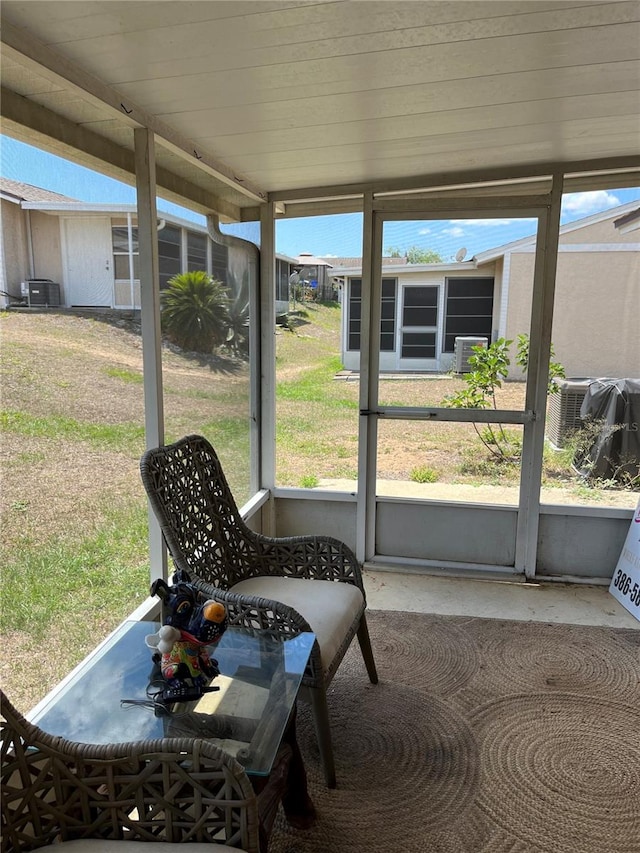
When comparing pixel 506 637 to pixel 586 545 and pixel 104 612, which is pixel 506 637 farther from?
pixel 104 612

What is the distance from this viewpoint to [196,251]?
272cm

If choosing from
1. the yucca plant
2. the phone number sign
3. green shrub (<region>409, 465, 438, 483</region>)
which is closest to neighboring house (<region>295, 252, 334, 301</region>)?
the yucca plant

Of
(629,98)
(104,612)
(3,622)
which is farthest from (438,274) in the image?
(3,622)

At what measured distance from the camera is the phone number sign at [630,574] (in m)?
3.03

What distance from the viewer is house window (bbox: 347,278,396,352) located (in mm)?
3400

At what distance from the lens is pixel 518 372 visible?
10.9ft

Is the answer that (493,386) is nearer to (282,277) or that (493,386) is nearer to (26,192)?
(282,277)

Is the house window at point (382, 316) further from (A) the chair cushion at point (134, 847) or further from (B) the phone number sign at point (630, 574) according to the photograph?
(A) the chair cushion at point (134, 847)

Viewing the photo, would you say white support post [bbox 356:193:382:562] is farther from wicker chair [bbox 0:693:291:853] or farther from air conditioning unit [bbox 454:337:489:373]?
wicker chair [bbox 0:693:291:853]

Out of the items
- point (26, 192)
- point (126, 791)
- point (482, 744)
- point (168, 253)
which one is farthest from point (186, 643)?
point (168, 253)

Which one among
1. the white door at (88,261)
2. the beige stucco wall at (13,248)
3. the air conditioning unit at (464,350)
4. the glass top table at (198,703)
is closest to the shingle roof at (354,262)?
the air conditioning unit at (464,350)

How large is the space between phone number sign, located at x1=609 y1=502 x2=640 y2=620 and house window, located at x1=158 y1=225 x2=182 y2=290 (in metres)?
2.69

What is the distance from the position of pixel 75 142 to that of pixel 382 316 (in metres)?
1.91

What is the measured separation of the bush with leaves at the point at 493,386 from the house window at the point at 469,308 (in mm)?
107
